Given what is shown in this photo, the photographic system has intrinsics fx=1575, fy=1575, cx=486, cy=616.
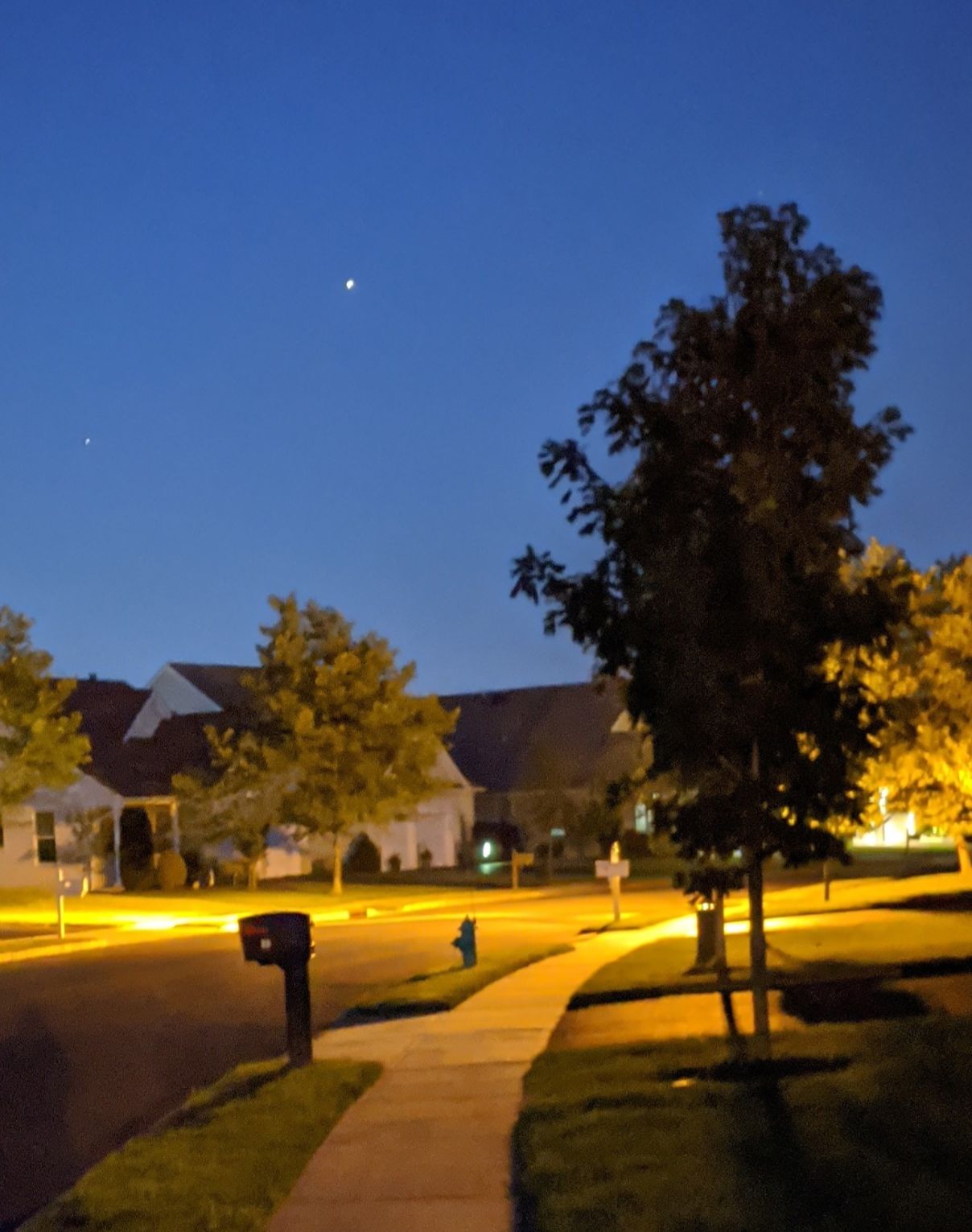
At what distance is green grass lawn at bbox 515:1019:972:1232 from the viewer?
718 cm

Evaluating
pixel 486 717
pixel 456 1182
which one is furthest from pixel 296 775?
pixel 456 1182

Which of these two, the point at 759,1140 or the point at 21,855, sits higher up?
the point at 759,1140

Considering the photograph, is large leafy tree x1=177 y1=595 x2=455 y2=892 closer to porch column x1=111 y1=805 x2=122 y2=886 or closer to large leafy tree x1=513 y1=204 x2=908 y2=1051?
porch column x1=111 y1=805 x2=122 y2=886

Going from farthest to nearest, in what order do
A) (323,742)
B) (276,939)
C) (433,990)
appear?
(323,742) → (433,990) → (276,939)

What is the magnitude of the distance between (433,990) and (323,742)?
24247mm

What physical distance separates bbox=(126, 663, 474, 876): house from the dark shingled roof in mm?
2347

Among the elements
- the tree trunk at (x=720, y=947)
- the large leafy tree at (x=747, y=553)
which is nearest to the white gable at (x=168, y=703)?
the tree trunk at (x=720, y=947)

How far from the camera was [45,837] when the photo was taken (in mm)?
43750

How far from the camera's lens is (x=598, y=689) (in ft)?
51.5

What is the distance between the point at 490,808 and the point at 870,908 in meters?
33.0

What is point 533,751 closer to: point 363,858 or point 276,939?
point 363,858

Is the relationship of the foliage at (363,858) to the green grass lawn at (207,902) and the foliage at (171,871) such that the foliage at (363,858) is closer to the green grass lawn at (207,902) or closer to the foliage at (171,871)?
the green grass lawn at (207,902)

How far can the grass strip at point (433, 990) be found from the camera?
16.2 m

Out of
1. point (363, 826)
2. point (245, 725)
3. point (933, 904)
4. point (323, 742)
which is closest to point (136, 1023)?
point (933, 904)
